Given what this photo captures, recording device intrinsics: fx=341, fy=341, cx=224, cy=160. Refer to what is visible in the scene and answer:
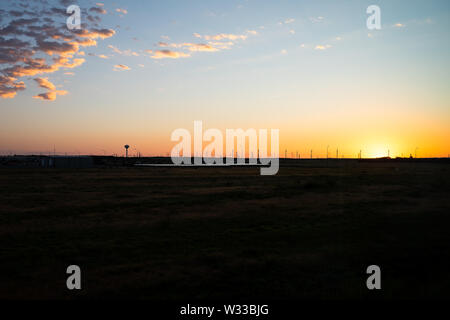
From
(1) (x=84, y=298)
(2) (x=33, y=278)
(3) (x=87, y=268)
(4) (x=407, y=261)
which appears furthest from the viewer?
(4) (x=407, y=261)

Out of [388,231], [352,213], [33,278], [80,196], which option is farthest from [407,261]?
[80,196]

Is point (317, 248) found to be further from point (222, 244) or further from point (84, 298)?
point (84, 298)

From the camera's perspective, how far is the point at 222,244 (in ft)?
34.2

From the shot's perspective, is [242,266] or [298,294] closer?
Result: [298,294]

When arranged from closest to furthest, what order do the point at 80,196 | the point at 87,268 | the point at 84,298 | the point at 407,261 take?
the point at 84,298 < the point at 87,268 < the point at 407,261 < the point at 80,196

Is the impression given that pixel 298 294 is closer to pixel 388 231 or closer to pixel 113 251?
pixel 113 251

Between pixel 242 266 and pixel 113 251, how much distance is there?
3.84 meters

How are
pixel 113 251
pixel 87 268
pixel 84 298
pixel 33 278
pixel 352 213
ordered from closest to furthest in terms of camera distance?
pixel 84 298, pixel 33 278, pixel 87 268, pixel 113 251, pixel 352 213

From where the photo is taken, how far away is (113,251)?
9680 mm
